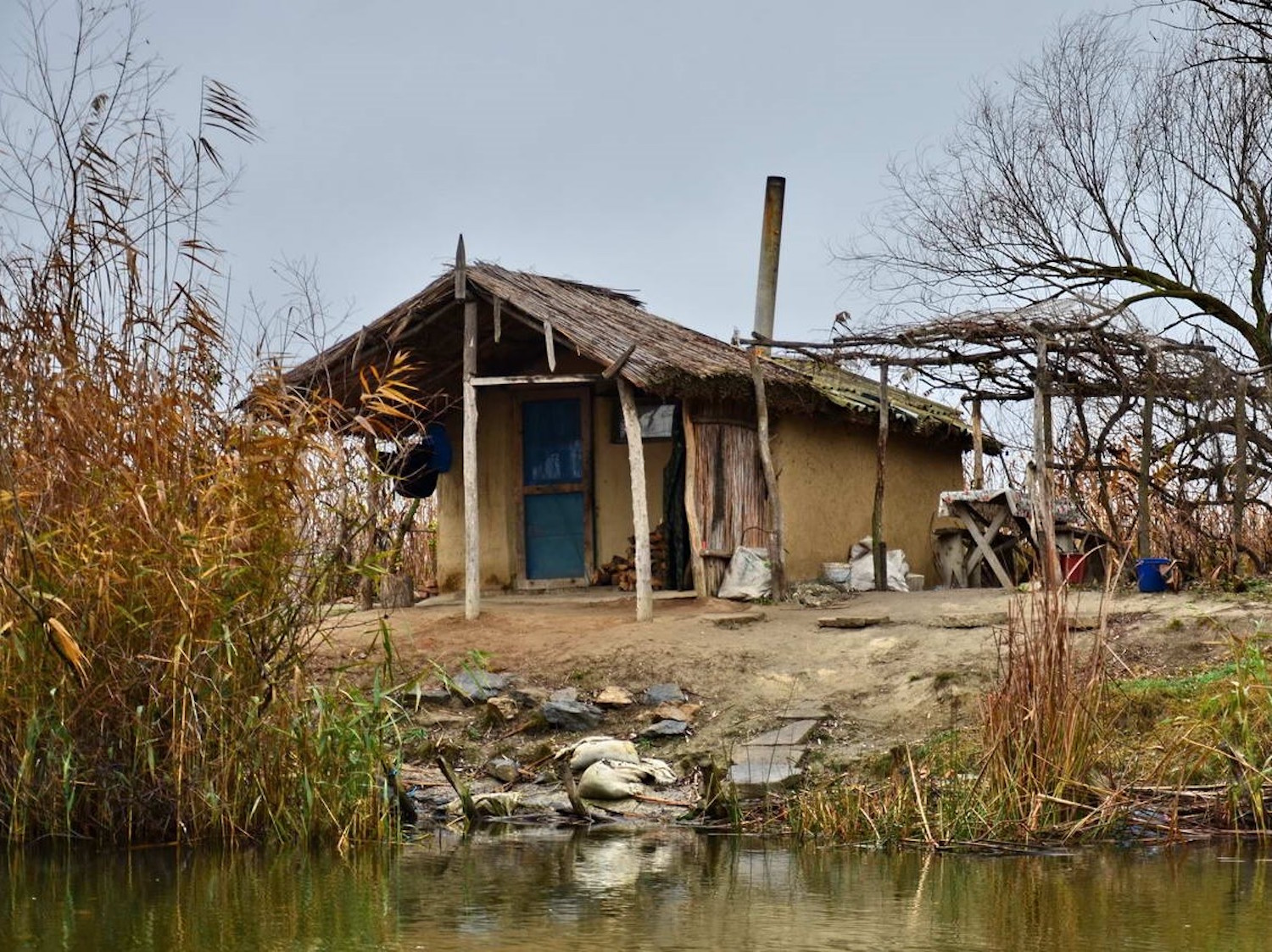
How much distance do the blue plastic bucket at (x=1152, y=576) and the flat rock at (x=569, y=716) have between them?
14.9ft

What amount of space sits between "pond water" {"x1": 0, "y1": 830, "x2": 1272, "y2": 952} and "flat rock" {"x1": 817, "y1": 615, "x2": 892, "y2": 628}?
184 inches

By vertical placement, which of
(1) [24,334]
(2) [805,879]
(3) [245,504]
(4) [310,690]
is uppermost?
(1) [24,334]

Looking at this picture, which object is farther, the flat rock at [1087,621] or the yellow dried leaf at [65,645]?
the flat rock at [1087,621]

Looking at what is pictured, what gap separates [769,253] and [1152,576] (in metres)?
6.67

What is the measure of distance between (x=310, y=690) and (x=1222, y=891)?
12.4ft

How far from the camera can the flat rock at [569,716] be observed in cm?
1033

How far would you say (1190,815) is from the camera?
734 cm

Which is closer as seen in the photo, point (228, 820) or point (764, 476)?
point (228, 820)

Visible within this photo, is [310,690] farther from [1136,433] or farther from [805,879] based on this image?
[1136,433]

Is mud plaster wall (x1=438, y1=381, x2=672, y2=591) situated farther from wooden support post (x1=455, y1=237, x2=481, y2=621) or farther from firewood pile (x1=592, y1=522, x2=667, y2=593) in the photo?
wooden support post (x1=455, y1=237, x2=481, y2=621)

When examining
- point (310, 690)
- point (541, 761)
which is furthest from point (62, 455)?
point (541, 761)

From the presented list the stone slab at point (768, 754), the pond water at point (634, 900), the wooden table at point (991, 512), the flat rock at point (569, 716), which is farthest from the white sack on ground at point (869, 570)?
the pond water at point (634, 900)

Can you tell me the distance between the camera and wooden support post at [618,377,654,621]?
12836mm

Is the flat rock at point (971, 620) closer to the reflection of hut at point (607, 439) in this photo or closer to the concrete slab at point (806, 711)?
the concrete slab at point (806, 711)
